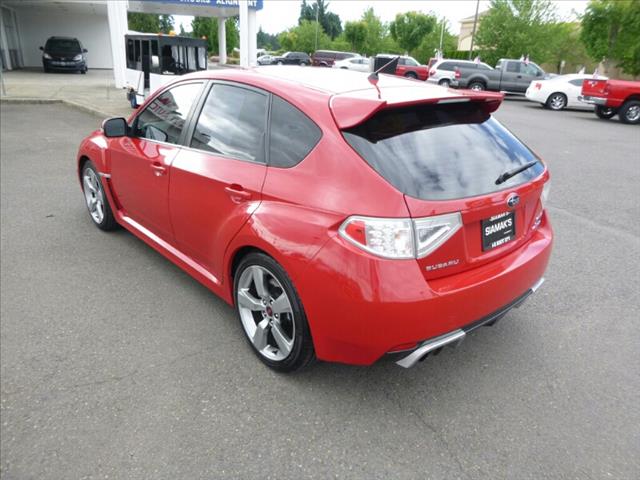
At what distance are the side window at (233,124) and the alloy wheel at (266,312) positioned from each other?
2.25ft

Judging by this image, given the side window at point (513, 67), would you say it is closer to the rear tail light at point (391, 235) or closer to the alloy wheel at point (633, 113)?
the alloy wheel at point (633, 113)

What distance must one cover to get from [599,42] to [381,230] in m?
31.6

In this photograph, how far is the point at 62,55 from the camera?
24.9m

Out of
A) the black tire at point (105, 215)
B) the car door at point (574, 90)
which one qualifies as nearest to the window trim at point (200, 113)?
the black tire at point (105, 215)

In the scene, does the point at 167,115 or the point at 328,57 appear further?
the point at 328,57

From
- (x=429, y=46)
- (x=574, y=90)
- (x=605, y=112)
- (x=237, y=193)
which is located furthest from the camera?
(x=429, y=46)

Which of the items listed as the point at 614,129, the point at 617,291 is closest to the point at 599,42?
the point at 614,129

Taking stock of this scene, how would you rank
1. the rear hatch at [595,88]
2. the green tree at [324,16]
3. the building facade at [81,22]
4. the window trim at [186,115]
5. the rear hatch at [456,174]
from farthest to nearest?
the green tree at [324,16] < the building facade at [81,22] < the rear hatch at [595,88] < the window trim at [186,115] < the rear hatch at [456,174]

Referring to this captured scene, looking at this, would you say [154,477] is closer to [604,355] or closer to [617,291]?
[604,355]

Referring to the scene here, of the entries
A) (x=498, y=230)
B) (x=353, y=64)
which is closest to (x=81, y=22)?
(x=353, y=64)

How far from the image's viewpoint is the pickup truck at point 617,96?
47.9 feet

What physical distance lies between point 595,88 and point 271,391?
16.0 meters

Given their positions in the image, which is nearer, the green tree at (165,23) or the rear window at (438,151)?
the rear window at (438,151)

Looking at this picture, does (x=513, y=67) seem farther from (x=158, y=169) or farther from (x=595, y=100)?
(x=158, y=169)
